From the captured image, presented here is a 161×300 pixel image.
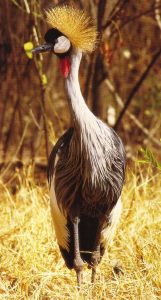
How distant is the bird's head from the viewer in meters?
3.28

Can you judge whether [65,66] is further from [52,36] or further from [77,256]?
[77,256]

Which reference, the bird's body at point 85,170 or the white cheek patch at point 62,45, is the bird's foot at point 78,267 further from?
the white cheek patch at point 62,45

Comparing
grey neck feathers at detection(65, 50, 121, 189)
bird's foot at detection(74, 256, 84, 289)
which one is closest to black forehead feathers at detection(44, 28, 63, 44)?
grey neck feathers at detection(65, 50, 121, 189)

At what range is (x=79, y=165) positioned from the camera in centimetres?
337

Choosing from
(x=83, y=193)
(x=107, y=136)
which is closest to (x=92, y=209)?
(x=83, y=193)

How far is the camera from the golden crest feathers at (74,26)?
3.35m

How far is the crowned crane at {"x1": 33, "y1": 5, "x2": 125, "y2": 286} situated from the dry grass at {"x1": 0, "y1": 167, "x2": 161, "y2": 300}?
0.16 meters

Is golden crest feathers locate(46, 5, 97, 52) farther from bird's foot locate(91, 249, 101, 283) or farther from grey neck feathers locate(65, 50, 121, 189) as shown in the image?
bird's foot locate(91, 249, 101, 283)

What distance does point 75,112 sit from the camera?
325 cm

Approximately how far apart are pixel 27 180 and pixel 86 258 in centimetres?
115

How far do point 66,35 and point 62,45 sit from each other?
7cm

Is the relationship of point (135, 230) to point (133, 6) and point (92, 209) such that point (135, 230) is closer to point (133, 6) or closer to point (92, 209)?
point (92, 209)

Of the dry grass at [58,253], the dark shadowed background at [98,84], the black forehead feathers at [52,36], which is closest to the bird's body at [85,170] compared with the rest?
the black forehead feathers at [52,36]

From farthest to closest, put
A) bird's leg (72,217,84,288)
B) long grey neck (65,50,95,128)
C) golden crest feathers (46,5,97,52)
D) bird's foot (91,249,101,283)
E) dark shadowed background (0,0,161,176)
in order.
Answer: dark shadowed background (0,0,161,176) < bird's foot (91,249,101,283) < bird's leg (72,217,84,288) < golden crest feathers (46,5,97,52) < long grey neck (65,50,95,128)
